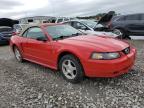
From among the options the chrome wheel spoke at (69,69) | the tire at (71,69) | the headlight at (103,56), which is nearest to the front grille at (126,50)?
the headlight at (103,56)

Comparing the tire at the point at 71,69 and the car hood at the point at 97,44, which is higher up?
the car hood at the point at 97,44

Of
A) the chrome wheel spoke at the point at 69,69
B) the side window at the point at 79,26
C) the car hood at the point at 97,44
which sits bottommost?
the chrome wheel spoke at the point at 69,69

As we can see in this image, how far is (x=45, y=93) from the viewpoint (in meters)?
4.80

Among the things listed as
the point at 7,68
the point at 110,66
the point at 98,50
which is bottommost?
the point at 7,68

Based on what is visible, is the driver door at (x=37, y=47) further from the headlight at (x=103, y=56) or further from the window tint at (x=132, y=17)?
the window tint at (x=132, y=17)

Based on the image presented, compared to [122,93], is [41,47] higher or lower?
higher

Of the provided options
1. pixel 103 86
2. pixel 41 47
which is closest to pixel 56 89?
pixel 103 86

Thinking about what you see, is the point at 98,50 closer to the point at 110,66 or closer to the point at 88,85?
the point at 110,66

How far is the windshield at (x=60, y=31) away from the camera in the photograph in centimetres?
588

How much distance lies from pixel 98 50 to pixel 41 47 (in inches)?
74.3

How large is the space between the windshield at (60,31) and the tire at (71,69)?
82 centimetres

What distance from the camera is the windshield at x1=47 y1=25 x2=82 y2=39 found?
5.88m

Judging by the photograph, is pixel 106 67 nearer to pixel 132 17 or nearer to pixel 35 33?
pixel 35 33

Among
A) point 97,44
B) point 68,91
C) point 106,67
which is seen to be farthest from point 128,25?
point 68,91
